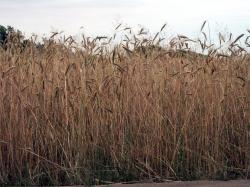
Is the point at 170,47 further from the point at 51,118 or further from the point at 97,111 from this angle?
the point at 51,118

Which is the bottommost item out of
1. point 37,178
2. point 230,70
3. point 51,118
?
point 37,178

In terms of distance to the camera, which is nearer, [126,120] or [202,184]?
[202,184]

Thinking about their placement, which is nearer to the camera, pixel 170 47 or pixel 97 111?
pixel 97 111

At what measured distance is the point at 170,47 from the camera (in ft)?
19.3

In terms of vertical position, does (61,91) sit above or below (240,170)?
above

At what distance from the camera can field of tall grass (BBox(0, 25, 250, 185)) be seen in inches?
205

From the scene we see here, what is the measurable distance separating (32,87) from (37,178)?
928 mm

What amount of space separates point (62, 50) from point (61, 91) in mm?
668

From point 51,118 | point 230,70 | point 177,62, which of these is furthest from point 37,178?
point 230,70

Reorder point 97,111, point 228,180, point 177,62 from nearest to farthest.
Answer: point 228,180 → point 97,111 → point 177,62

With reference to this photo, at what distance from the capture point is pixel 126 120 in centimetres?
538

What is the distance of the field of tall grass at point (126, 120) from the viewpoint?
5215 mm

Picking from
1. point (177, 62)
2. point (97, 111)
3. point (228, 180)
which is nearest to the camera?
point (228, 180)

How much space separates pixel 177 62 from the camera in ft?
18.9
